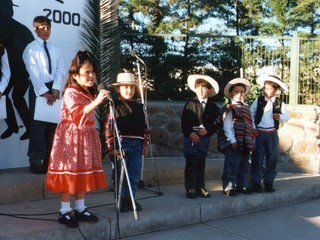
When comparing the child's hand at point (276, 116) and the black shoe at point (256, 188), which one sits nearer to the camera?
the child's hand at point (276, 116)

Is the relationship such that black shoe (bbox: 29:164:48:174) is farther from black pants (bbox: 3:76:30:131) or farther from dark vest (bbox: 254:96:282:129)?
dark vest (bbox: 254:96:282:129)

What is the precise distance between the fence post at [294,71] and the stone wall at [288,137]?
0.32 meters

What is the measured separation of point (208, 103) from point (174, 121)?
2513 mm

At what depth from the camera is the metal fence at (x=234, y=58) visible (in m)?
7.87

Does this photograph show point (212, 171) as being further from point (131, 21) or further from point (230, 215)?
point (131, 21)

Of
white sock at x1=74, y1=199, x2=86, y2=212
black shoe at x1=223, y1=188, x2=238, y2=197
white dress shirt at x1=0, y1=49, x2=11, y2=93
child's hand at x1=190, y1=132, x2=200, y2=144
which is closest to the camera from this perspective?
white sock at x1=74, y1=199, x2=86, y2=212

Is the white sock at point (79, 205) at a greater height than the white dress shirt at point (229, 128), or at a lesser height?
lesser

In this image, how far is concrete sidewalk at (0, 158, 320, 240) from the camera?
393 centimetres

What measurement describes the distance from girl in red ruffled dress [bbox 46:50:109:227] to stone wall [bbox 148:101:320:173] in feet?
12.1

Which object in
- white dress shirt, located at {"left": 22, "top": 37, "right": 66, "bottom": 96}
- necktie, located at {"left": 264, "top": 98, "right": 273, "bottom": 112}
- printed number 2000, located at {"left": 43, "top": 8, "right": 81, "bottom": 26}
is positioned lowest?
necktie, located at {"left": 264, "top": 98, "right": 273, "bottom": 112}

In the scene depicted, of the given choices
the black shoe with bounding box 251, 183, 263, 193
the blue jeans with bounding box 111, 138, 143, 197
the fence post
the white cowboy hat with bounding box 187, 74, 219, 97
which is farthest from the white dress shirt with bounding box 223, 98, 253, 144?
the fence post

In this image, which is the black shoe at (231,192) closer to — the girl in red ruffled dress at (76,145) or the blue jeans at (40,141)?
the girl in red ruffled dress at (76,145)

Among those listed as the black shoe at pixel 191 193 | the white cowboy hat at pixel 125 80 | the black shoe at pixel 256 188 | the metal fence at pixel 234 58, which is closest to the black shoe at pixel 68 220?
the white cowboy hat at pixel 125 80

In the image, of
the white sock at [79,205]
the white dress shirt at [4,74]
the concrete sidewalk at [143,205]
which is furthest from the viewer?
the white dress shirt at [4,74]
